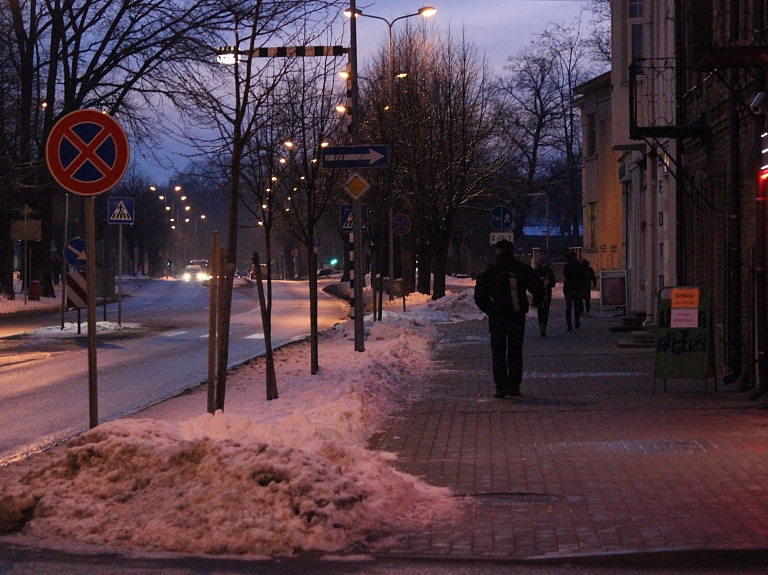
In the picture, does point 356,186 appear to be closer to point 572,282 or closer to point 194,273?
point 572,282

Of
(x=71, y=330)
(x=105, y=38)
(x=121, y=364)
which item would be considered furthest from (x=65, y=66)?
(x=121, y=364)

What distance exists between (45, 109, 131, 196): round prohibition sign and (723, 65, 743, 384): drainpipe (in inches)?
279

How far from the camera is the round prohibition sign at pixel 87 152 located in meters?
8.57

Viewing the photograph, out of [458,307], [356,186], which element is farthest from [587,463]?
[458,307]

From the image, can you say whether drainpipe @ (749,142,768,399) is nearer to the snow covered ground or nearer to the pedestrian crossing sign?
the snow covered ground

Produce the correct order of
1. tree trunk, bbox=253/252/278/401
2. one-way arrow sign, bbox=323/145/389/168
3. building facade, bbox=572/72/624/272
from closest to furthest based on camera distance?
1. tree trunk, bbox=253/252/278/401
2. one-way arrow sign, bbox=323/145/389/168
3. building facade, bbox=572/72/624/272

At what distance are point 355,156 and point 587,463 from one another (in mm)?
7311

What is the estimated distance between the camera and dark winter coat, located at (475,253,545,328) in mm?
11859

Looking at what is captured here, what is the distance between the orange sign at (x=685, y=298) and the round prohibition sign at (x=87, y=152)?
641 cm

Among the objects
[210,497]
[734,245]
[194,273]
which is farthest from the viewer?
[194,273]

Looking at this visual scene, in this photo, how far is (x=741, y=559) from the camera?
562 centimetres

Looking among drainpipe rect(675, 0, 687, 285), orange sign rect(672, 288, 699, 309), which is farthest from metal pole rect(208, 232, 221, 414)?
drainpipe rect(675, 0, 687, 285)

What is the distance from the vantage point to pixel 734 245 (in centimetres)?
1201

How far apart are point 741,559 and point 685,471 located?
2.10 meters
